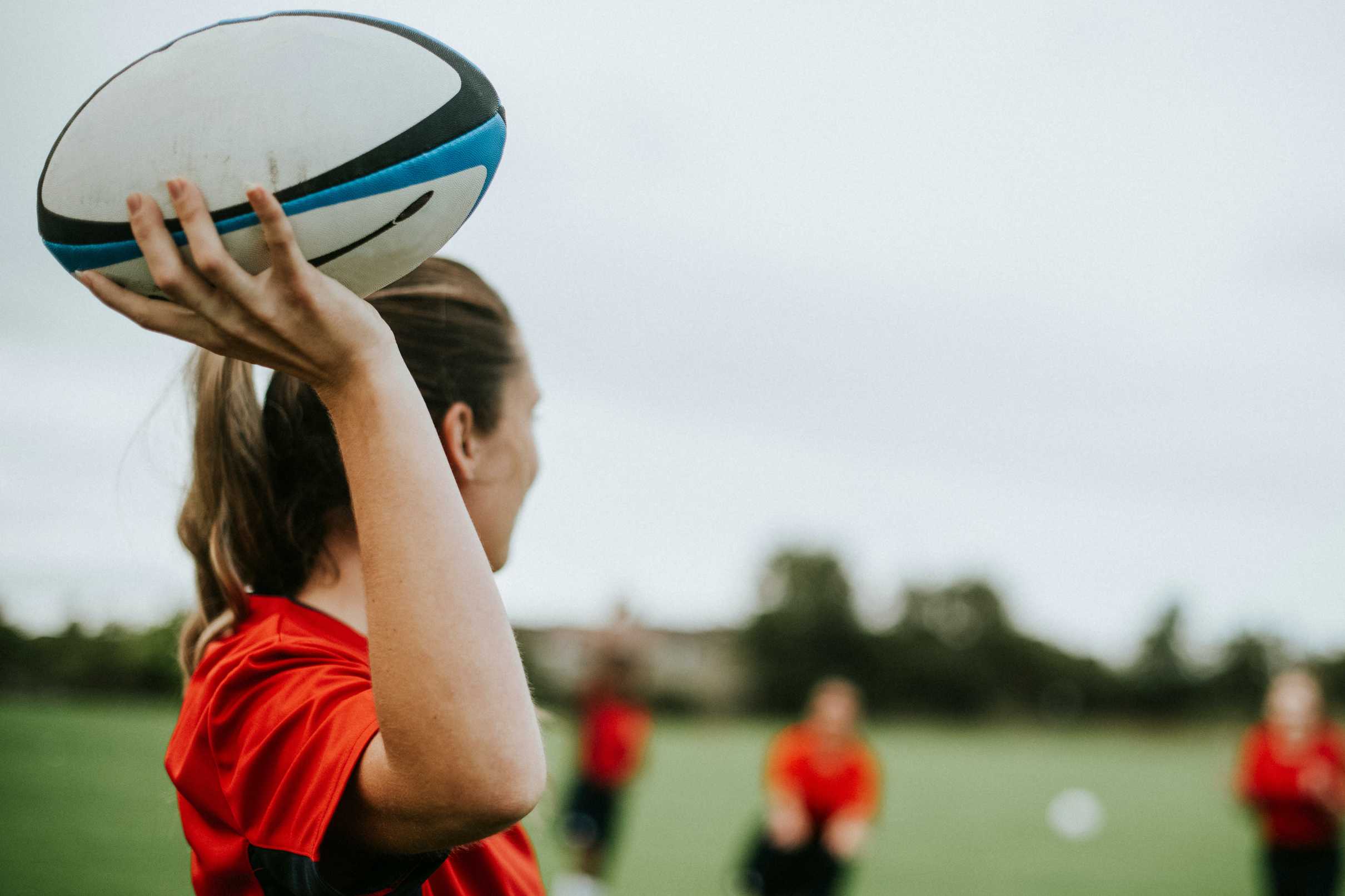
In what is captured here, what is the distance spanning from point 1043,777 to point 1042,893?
53.6 ft

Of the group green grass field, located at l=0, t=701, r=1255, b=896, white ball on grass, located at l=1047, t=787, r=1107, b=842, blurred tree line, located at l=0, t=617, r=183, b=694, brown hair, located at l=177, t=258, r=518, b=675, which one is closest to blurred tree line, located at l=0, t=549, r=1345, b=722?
green grass field, located at l=0, t=701, r=1255, b=896

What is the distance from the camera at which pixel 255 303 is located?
113 cm

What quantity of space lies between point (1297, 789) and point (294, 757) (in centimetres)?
908

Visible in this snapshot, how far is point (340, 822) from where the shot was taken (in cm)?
123

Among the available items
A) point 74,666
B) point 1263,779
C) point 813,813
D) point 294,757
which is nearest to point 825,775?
point 813,813

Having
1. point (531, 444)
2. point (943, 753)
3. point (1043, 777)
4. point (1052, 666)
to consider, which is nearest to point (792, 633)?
point (1052, 666)

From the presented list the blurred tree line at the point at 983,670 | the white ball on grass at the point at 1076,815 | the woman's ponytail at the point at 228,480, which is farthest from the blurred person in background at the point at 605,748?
the blurred tree line at the point at 983,670

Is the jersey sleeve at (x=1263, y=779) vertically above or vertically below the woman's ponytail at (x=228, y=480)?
below

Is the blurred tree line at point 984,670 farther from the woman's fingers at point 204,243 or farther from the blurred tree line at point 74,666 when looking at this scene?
the woman's fingers at point 204,243

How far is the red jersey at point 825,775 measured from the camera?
8.30 metres

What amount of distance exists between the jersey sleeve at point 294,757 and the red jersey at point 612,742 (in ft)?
30.3

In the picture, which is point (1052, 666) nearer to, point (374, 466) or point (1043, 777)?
point (1043, 777)

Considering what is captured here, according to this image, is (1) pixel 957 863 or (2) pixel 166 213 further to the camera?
(1) pixel 957 863

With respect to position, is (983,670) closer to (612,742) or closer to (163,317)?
(612,742)
